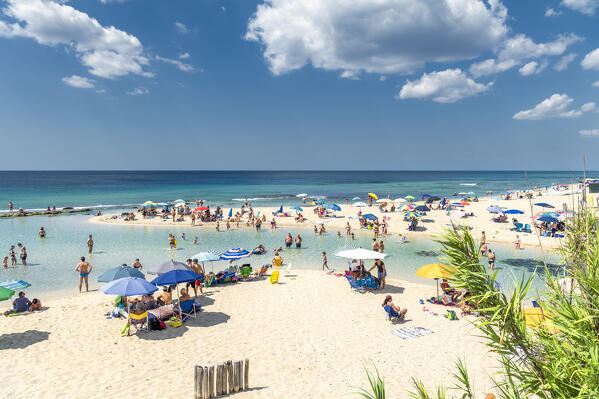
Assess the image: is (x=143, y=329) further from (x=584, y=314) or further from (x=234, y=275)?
(x=584, y=314)

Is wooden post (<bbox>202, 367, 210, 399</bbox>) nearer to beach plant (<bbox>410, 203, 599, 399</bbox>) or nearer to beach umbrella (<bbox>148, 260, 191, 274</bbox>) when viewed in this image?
beach plant (<bbox>410, 203, 599, 399</bbox>)

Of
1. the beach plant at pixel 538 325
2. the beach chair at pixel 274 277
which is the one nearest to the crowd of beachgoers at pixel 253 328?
the beach chair at pixel 274 277

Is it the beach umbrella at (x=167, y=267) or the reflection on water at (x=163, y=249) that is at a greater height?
the beach umbrella at (x=167, y=267)

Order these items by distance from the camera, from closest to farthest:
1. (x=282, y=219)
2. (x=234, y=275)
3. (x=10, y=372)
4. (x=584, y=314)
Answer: (x=584, y=314) < (x=10, y=372) < (x=234, y=275) < (x=282, y=219)

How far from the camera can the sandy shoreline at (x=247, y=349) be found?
7.75 m

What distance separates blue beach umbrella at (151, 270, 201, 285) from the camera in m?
11.1

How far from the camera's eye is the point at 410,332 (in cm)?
1042

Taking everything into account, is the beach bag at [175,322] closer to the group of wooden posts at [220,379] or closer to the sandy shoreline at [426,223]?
the group of wooden posts at [220,379]

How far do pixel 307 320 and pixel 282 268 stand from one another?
7.17m

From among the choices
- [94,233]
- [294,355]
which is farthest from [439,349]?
[94,233]

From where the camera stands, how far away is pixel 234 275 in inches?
627

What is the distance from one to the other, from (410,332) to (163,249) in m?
19.1

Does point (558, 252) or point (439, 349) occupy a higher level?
point (558, 252)

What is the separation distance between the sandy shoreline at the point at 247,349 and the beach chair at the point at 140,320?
1.29 ft
